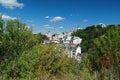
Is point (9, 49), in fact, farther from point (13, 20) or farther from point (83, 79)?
point (83, 79)

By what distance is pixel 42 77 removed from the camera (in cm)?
393

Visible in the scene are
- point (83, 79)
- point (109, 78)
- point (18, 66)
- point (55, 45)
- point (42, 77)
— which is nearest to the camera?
point (109, 78)

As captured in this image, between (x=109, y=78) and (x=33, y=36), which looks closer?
(x=109, y=78)

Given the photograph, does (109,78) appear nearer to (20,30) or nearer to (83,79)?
(83,79)

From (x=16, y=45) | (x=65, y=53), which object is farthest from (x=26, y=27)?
(x=65, y=53)

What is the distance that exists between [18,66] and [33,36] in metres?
15.5

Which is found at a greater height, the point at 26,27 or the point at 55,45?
the point at 26,27

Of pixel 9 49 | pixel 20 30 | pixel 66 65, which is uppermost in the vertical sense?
pixel 20 30

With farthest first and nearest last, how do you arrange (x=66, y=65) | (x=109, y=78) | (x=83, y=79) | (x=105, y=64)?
(x=66, y=65)
(x=83, y=79)
(x=109, y=78)
(x=105, y=64)

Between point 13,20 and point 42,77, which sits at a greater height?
point 13,20

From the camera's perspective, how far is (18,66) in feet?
27.6

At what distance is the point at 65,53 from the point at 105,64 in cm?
2009

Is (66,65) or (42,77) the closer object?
Answer: (42,77)

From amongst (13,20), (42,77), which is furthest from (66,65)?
(42,77)
